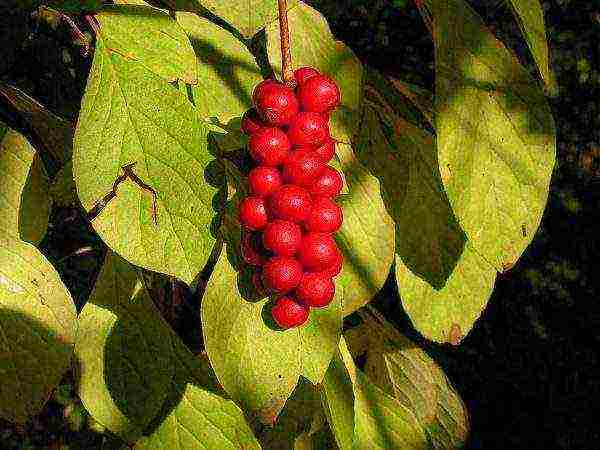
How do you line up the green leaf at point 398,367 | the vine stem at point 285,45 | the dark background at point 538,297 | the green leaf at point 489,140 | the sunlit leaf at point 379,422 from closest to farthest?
the vine stem at point 285,45, the green leaf at point 489,140, the sunlit leaf at point 379,422, the green leaf at point 398,367, the dark background at point 538,297

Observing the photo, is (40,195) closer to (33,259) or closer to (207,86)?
(33,259)

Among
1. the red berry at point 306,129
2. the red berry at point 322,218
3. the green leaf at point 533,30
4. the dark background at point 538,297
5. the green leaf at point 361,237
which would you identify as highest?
the green leaf at point 533,30

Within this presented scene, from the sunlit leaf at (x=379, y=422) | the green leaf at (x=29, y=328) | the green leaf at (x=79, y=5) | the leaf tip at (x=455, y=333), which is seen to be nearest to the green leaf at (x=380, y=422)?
the sunlit leaf at (x=379, y=422)

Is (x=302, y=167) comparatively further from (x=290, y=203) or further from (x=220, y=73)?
(x=220, y=73)

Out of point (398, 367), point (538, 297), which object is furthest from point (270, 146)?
point (538, 297)

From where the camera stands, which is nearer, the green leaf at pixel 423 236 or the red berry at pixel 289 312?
the red berry at pixel 289 312

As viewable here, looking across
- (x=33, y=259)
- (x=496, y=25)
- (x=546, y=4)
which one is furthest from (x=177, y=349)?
(x=546, y=4)

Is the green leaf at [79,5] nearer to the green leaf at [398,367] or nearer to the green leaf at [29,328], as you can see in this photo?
the green leaf at [29,328]
